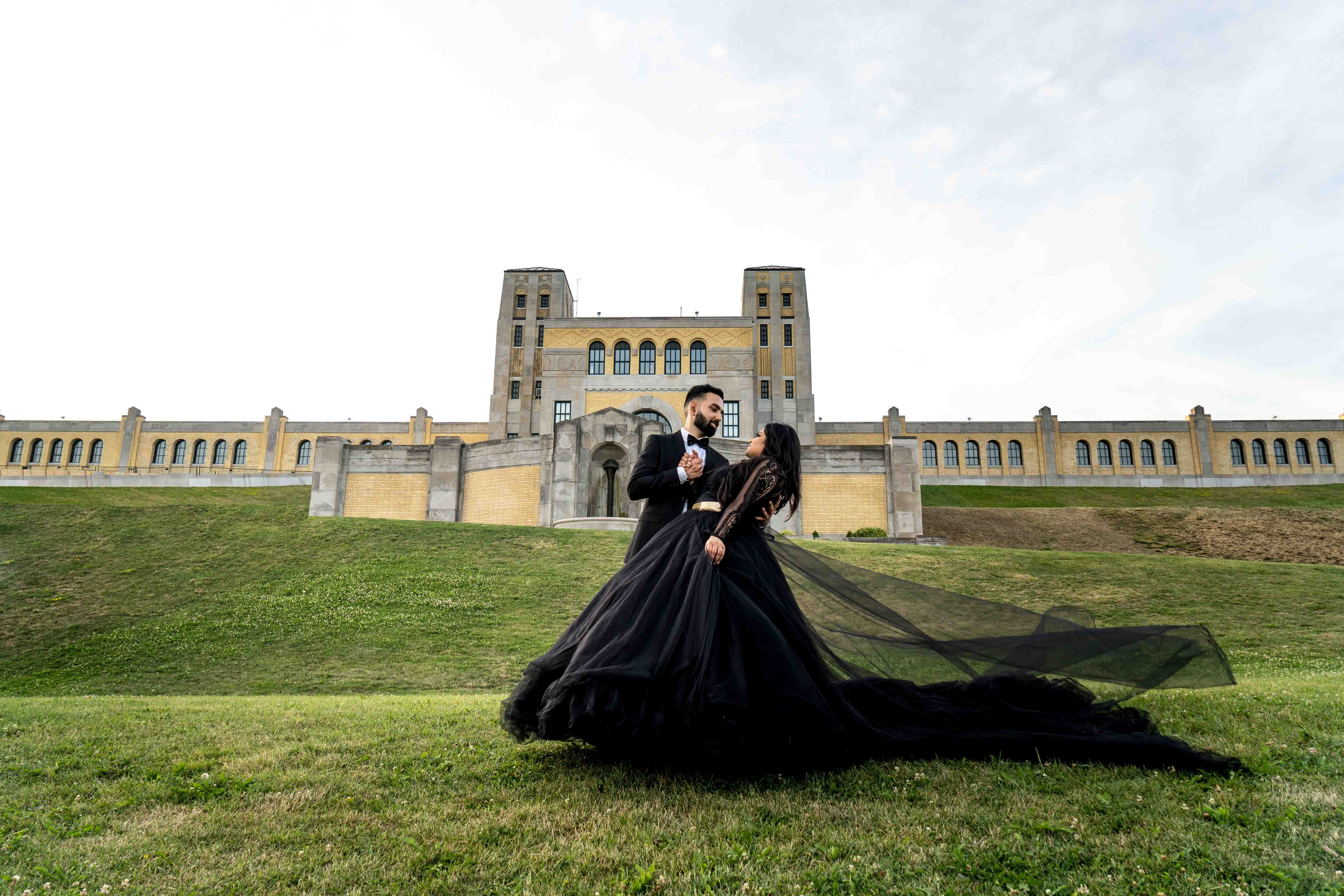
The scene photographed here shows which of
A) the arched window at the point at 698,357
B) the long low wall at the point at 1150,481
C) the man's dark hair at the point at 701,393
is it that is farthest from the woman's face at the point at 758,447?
the long low wall at the point at 1150,481

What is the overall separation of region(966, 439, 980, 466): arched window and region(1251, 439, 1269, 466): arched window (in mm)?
20492

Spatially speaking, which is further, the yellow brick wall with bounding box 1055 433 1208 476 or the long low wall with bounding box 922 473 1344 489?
the yellow brick wall with bounding box 1055 433 1208 476

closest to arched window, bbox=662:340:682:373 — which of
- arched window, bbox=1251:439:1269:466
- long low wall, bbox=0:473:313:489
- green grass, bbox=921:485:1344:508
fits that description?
green grass, bbox=921:485:1344:508

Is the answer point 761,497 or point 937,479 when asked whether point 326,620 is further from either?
point 937,479

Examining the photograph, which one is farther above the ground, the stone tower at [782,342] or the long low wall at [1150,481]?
the stone tower at [782,342]

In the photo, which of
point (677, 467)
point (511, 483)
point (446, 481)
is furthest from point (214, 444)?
point (677, 467)

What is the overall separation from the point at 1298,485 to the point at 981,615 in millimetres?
57581

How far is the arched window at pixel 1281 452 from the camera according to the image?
59.0m

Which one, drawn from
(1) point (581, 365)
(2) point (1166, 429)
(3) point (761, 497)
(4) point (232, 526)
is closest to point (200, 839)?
(3) point (761, 497)

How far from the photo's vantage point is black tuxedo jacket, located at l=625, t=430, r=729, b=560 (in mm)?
5281

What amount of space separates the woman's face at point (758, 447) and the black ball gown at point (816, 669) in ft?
0.20

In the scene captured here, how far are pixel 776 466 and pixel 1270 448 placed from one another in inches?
2811

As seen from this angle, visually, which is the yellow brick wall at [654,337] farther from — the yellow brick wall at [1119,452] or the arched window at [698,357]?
the yellow brick wall at [1119,452]

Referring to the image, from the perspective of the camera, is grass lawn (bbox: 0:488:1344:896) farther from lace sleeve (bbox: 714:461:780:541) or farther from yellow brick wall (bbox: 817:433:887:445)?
yellow brick wall (bbox: 817:433:887:445)
